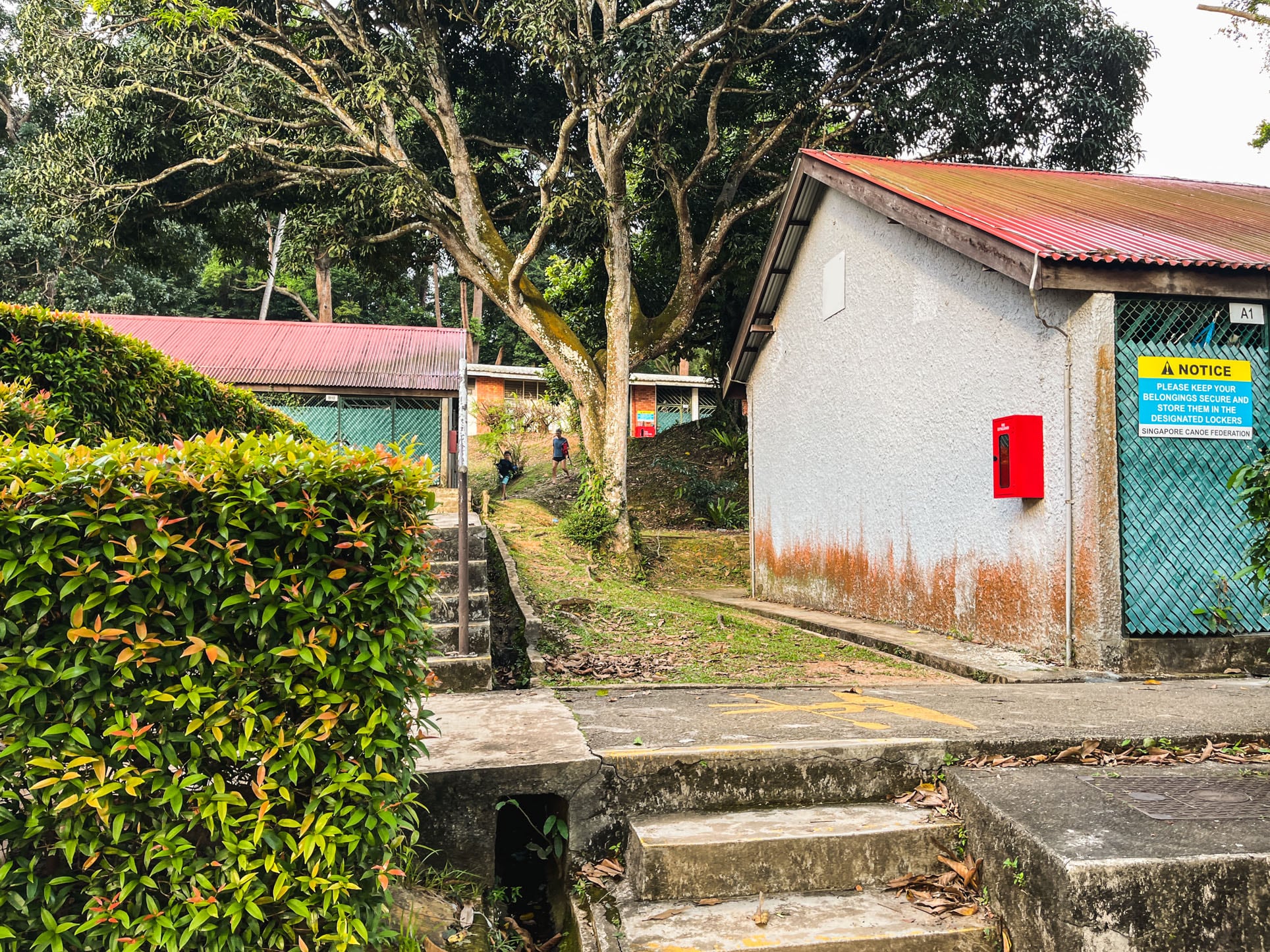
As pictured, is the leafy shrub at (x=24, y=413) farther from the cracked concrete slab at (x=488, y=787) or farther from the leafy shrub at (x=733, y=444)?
the leafy shrub at (x=733, y=444)

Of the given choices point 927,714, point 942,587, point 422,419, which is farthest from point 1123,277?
point 422,419

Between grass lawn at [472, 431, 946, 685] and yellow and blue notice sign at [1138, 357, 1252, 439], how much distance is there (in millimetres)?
2657

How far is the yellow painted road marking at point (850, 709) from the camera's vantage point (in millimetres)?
4656

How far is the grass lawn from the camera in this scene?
23.0 ft

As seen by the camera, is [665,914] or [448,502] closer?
[665,914]

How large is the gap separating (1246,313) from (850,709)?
4774 millimetres

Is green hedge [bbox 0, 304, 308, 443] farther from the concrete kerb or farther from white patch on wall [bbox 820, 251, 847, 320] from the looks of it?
white patch on wall [bbox 820, 251, 847, 320]

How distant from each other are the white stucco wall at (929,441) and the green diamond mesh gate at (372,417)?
11.1 meters

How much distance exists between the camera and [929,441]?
859 cm

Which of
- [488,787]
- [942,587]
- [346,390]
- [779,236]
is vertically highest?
[779,236]

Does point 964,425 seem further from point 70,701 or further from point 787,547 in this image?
point 70,701

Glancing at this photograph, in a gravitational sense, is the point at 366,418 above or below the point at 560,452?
above

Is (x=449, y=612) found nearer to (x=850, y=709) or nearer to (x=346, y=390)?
(x=850, y=709)

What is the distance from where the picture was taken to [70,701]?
2.35 metres
